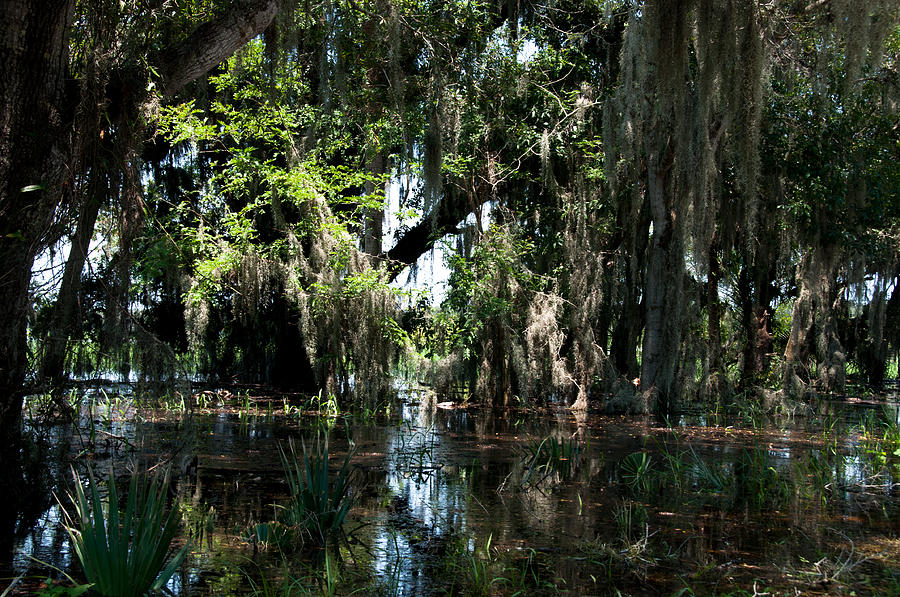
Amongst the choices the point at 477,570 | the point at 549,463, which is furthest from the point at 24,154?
the point at 549,463

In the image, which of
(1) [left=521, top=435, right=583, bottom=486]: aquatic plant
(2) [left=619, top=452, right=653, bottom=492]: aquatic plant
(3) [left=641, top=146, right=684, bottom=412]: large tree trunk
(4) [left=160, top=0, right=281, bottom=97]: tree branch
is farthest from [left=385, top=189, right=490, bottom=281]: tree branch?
(4) [left=160, top=0, right=281, bottom=97]: tree branch

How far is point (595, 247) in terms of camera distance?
41.3 feet

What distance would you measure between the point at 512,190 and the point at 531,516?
31.3 ft

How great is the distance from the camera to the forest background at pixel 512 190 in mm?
9289

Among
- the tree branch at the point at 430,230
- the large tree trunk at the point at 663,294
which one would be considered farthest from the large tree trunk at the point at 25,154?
the large tree trunk at the point at 663,294

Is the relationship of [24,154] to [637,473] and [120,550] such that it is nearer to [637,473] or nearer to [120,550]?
[120,550]

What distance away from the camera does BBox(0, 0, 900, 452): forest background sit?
9289 mm

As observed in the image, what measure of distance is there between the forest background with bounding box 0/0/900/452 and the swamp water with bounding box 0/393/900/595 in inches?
121

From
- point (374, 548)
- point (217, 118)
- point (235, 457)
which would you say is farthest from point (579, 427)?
point (217, 118)

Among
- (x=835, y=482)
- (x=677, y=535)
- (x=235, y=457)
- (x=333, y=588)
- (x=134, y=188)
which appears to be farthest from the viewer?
(x=235, y=457)

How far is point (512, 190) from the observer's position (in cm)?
1351

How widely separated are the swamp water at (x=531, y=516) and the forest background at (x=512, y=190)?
3.07 metres

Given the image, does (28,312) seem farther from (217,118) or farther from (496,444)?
(217,118)

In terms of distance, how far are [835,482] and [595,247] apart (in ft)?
24.3
